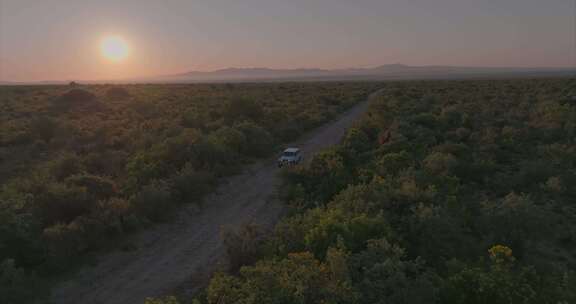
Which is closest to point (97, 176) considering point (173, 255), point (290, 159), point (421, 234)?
point (173, 255)

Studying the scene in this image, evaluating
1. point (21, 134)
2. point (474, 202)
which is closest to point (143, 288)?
point (474, 202)

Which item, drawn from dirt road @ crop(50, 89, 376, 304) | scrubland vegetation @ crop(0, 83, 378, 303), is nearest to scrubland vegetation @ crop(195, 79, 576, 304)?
dirt road @ crop(50, 89, 376, 304)

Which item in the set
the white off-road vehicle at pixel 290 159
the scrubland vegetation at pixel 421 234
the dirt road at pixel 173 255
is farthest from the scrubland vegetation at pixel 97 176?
the scrubland vegetation at pixel 421 234

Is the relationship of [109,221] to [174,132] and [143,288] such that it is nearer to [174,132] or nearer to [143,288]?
[143,288]

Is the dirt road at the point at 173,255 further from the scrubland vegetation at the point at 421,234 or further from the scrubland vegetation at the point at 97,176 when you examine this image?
the scrubland vegetation at the point at 421,234

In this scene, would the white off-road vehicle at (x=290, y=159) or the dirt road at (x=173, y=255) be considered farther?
the white off-road vehicle at (x=290, y=159)

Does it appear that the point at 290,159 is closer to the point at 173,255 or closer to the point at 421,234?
the point at 173,255

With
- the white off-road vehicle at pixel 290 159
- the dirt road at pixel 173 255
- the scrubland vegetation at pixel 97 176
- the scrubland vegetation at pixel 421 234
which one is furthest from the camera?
the white off-road vehicle at pixel 290 159
